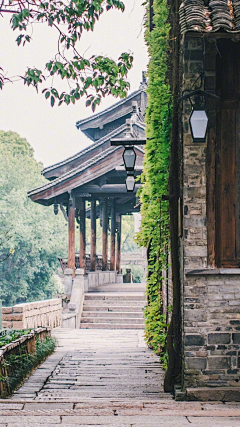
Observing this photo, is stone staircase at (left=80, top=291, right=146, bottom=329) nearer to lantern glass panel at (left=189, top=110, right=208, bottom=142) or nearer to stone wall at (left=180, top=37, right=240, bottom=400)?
stone wall at (left=180, top=37, right=240, bottom=400)

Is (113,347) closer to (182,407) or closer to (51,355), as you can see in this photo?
(51,355)

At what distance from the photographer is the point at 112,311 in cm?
1602

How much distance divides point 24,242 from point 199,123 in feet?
95.5

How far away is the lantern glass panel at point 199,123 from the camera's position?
5.47m

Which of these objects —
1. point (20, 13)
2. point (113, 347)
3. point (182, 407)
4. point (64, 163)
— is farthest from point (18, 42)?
point (64, 163)

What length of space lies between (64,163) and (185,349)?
16991 millimetres

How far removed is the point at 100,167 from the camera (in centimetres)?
1791

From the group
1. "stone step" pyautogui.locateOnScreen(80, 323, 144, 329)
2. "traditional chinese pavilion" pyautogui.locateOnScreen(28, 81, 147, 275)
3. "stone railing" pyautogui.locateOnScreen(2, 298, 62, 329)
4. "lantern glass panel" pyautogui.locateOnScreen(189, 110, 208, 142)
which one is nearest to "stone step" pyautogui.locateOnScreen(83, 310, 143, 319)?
"stone step" pyautogui.locateOnScreen(80, 323, 144, 329)

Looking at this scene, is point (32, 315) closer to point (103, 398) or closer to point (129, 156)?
point (129, 156)

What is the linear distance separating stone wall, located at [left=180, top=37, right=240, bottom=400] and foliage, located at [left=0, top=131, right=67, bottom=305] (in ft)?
90.3

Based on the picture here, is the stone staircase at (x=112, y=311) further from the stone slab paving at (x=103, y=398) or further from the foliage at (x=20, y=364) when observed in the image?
the foliage at (x=20, y=364)

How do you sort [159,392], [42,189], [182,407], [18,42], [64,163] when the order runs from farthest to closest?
[64,163]
[42,189]
[18,42]
[159,392]
[182,407]

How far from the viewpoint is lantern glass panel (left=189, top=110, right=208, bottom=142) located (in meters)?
5.47

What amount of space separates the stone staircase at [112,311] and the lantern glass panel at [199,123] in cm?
1026
